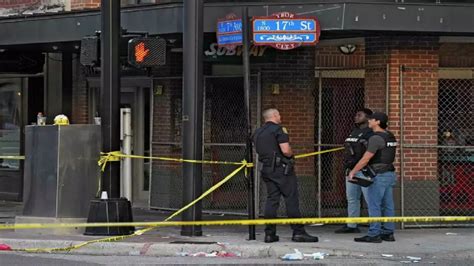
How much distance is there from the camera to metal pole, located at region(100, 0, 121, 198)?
10.4m

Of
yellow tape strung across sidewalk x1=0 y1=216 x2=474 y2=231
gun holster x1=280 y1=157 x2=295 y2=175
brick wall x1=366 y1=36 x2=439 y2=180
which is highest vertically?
brick wall x1=366 y1=36 x2=439 y2=180

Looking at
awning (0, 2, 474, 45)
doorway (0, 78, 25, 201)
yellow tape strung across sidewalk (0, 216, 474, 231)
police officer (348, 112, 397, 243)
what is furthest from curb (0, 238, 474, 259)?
doorway (0, 78, 25, 201)

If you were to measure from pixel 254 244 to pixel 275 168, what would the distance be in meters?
1.08

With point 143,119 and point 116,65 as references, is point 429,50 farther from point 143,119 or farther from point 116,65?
point 143,119

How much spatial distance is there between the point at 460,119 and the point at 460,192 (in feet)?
4.13

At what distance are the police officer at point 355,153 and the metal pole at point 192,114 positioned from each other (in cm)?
226

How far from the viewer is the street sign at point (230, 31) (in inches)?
412

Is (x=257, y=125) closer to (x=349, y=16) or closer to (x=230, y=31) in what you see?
(x=230, y=31)

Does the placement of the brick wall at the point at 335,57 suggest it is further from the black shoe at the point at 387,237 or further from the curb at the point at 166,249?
the curb at the point at 166,249

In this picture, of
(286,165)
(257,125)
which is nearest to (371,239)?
(286,165)

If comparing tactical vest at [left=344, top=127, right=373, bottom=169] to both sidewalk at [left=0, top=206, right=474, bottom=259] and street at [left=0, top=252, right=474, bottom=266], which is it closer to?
sidewalk at [left=0, top=206, right=474, bottom=259]

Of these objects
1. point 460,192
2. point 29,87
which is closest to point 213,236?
point 460,192

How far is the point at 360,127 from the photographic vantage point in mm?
10977

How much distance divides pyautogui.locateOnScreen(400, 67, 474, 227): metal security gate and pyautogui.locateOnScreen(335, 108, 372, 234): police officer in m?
0.92
